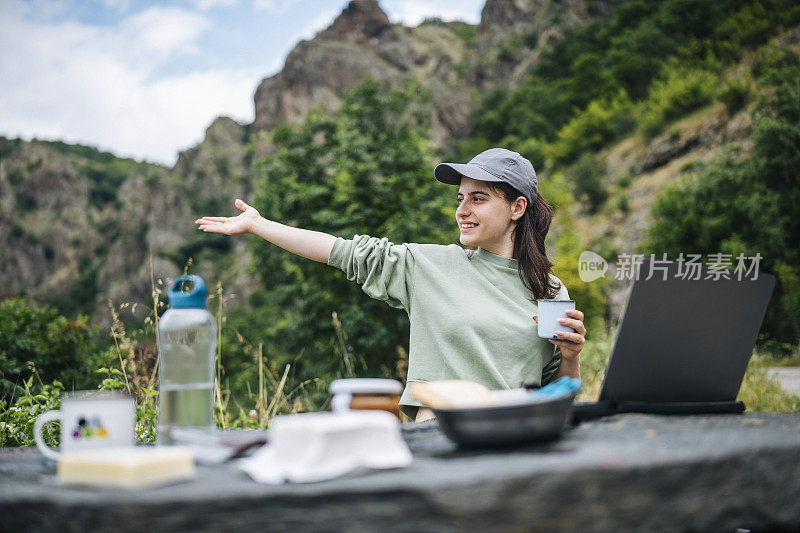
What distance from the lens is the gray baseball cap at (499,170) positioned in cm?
195

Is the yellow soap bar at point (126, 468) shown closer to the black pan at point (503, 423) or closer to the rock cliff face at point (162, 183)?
the black pan at point (503, 423)

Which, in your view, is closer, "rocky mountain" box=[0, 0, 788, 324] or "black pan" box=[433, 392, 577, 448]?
"black pan" box=[433, 392, 577, 448]

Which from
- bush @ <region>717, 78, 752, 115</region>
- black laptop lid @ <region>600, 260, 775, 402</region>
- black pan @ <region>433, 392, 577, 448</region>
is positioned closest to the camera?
black pan @ <region>433, 392, 577, 448</region>

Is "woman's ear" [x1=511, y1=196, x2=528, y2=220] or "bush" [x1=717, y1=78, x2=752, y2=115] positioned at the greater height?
"bush" [x1=717, y1=78, x2=752, y2=115]

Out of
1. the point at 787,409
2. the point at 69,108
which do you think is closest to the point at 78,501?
the point at 787,409

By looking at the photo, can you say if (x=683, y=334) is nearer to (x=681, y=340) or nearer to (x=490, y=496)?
(x=681, y=340)

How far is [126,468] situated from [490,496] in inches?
16.8

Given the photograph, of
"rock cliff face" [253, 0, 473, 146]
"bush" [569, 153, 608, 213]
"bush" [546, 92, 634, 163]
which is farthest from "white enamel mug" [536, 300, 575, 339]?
"rock cliff face" [253, 0, 473, 146]

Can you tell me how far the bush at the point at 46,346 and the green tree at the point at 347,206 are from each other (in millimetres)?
7148

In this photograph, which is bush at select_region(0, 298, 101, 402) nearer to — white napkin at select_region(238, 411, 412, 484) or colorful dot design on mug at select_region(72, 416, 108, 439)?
colorful dot design on mug at select_region(72, 416, 108, 439)

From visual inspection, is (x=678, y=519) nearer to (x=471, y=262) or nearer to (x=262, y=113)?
(x=471, y=262)

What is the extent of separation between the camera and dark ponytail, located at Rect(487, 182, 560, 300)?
2.02 m

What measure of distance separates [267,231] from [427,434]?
89 cm

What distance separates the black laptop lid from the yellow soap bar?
780 millimetres
